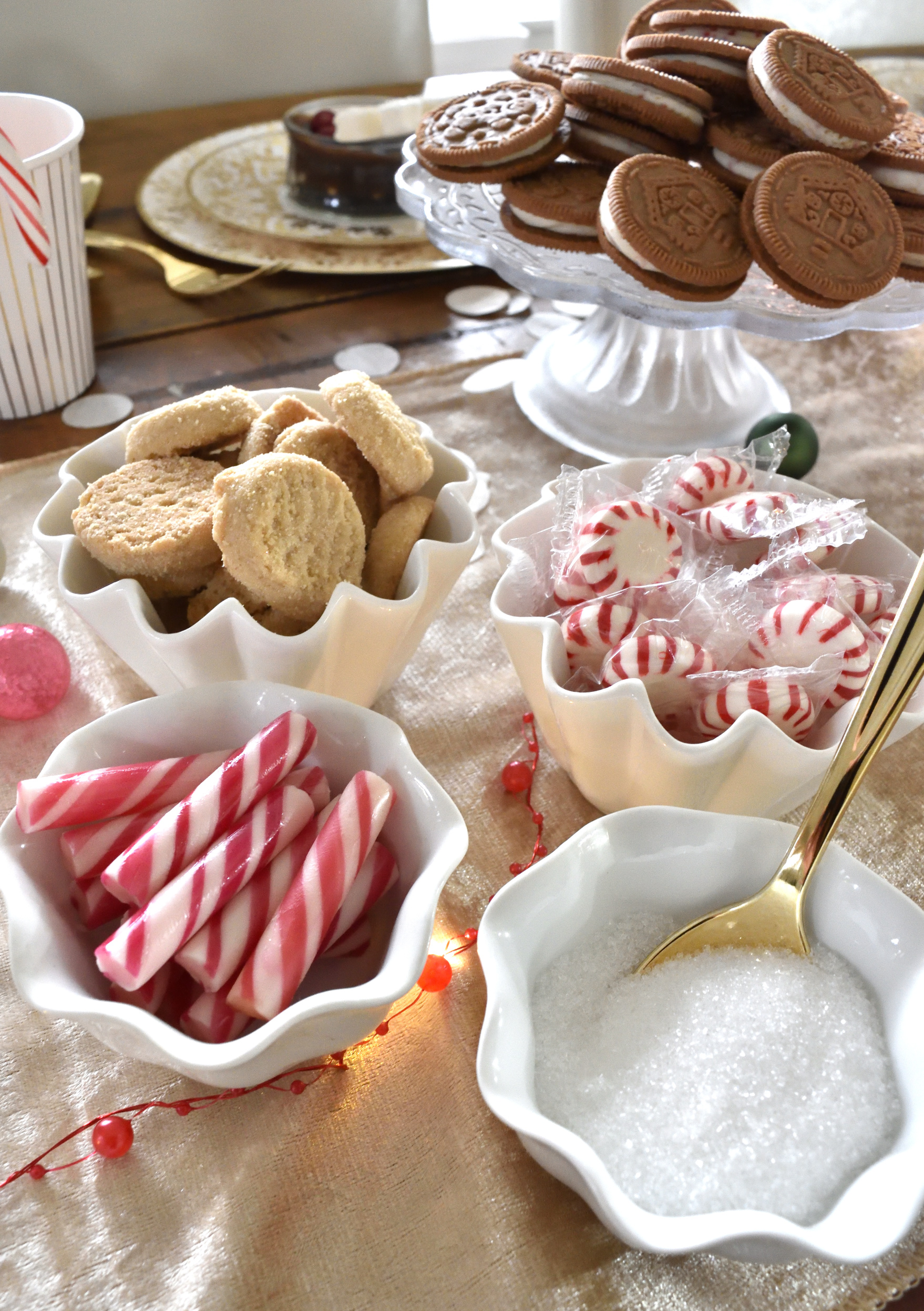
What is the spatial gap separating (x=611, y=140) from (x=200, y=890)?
77 centimetres

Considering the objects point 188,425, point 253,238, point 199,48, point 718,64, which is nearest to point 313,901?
point 188,425

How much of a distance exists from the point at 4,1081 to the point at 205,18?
1.87 m

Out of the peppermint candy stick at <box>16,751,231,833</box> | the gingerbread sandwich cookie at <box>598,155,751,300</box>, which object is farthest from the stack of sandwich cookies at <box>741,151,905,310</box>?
the peppermint candy stick at <box>16,751,231,833</box>

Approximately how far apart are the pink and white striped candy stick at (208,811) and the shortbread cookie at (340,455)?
0.20 metres

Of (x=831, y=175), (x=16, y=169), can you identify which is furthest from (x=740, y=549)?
(x=16, y=169)

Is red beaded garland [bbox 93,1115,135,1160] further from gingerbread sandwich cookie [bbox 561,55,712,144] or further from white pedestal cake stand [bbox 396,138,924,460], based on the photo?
gingerbread sandwich cookie [bbox 561,55,712,144]

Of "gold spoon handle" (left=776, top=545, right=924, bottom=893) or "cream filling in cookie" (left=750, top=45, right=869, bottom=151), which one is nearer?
"gold spoon handle" (left=776, top=545, right=924, bottom=893)

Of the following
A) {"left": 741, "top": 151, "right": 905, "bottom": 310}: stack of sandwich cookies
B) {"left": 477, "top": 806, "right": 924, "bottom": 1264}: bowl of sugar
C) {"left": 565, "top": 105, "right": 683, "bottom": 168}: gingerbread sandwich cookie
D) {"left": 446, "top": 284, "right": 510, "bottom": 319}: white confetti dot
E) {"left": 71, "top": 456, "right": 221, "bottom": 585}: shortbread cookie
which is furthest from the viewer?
{"left": 446, "top": 284, "right": 510, "bottom": 319}: white confetti dot

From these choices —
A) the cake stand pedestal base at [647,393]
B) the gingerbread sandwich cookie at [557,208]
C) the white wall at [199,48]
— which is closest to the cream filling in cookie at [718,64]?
the gingerbread sandwich cookie at [557,208]

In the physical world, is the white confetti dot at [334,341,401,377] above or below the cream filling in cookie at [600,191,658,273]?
below

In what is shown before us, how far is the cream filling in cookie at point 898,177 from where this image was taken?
3.01 feet

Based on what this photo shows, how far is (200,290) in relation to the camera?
1.29 meters

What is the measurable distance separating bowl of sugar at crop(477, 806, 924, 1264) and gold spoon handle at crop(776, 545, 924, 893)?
0.05ft

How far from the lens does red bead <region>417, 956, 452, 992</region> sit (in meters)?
0.63
